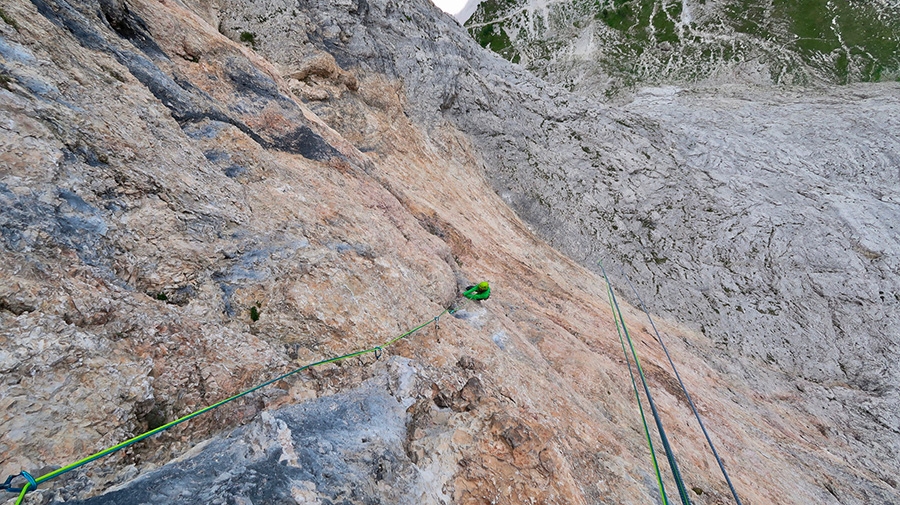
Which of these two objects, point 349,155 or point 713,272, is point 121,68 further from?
point 713,272

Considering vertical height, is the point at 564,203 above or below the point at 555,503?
above

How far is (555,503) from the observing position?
5.96 m

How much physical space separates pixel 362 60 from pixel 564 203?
49.4ft

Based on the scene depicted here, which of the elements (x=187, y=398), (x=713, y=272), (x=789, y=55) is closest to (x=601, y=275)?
(x=713, y=272)

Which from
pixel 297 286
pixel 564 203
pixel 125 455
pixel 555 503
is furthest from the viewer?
pixel 564 203

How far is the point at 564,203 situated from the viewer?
1044 inches

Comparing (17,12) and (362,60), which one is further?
(362,60)

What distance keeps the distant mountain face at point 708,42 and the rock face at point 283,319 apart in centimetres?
4932

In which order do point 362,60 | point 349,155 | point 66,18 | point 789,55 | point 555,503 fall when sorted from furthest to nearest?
1. point 789,55
2. point 362,60
3. point 349,155
4. point 66,18
5. point 555,503

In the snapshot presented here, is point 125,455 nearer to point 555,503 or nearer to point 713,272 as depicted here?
point 555,503

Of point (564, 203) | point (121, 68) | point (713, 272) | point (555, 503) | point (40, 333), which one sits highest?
point (713, 272)

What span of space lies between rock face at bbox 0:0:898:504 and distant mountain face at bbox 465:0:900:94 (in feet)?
162

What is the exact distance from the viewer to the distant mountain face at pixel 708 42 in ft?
168

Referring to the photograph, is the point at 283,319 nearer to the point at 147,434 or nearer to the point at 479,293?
the point at 147,434
